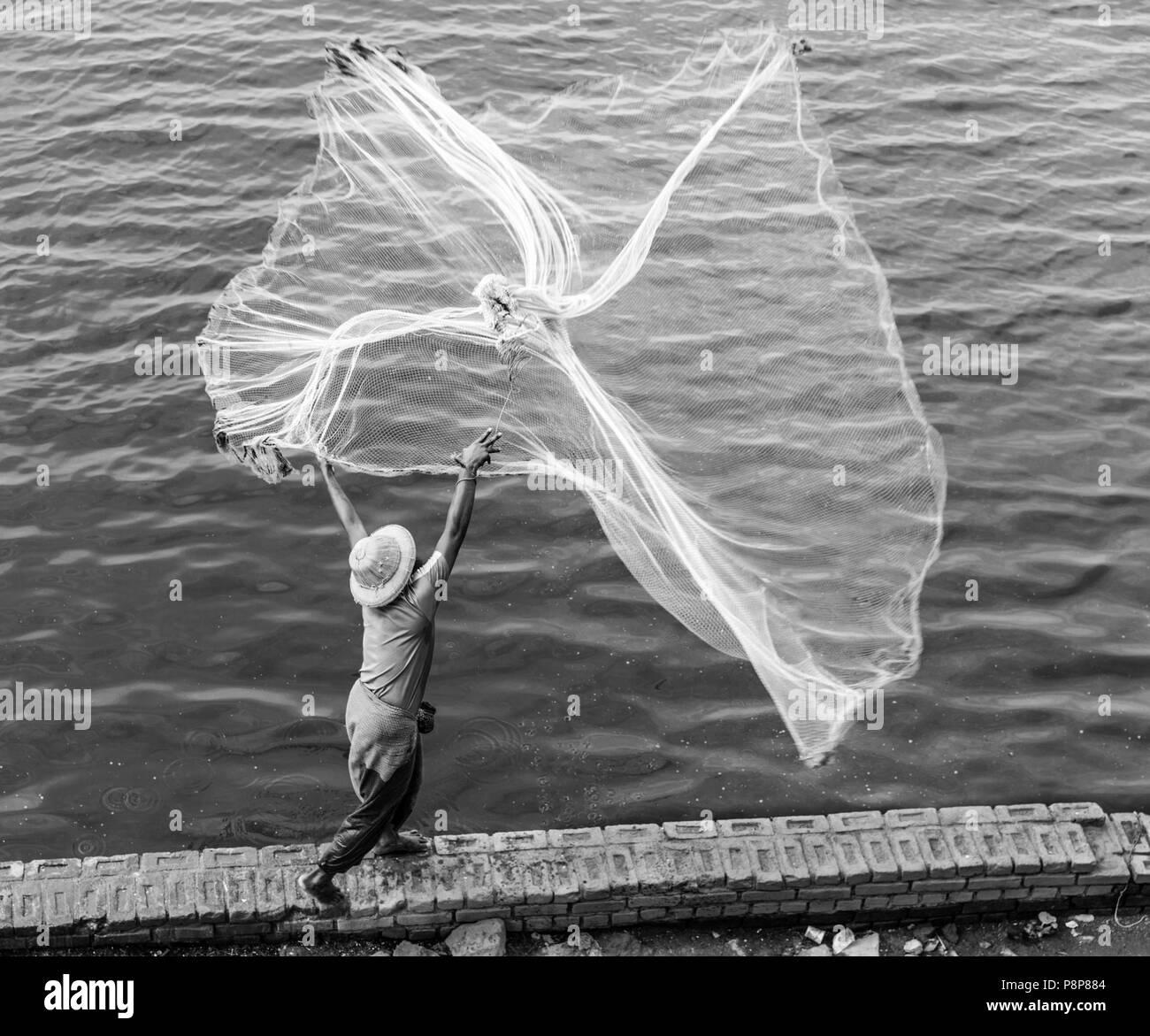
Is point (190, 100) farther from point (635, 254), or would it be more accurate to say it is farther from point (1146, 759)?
point (1146, 759)

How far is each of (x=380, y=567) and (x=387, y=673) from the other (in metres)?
0.47

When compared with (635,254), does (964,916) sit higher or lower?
lower

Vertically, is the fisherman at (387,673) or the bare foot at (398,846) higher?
the fisherman at (387,673)

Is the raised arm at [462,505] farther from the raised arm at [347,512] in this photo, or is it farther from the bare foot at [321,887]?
the bare foot at [321,887]

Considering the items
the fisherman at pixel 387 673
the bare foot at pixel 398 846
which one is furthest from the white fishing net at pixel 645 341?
the bare foot at pixel 398 846

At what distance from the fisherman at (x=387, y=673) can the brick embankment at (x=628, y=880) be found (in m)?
0.27

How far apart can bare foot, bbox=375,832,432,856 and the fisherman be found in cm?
23

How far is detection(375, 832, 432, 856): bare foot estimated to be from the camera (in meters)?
5.99

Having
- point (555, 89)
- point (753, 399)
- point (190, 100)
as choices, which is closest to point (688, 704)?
point (753, 399)

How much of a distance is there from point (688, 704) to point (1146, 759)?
2.49 meters

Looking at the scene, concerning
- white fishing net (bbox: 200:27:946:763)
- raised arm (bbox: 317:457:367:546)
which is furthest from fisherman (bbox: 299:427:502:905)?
white fishing net (bbox: 200:27:946:763)

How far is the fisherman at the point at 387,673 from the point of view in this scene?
215 inches

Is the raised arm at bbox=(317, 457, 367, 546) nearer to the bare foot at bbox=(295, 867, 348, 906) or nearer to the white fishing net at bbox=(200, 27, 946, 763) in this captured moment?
the white fishing net at bbox=(200, 27, 946, 763)

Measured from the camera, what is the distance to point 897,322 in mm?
9805
